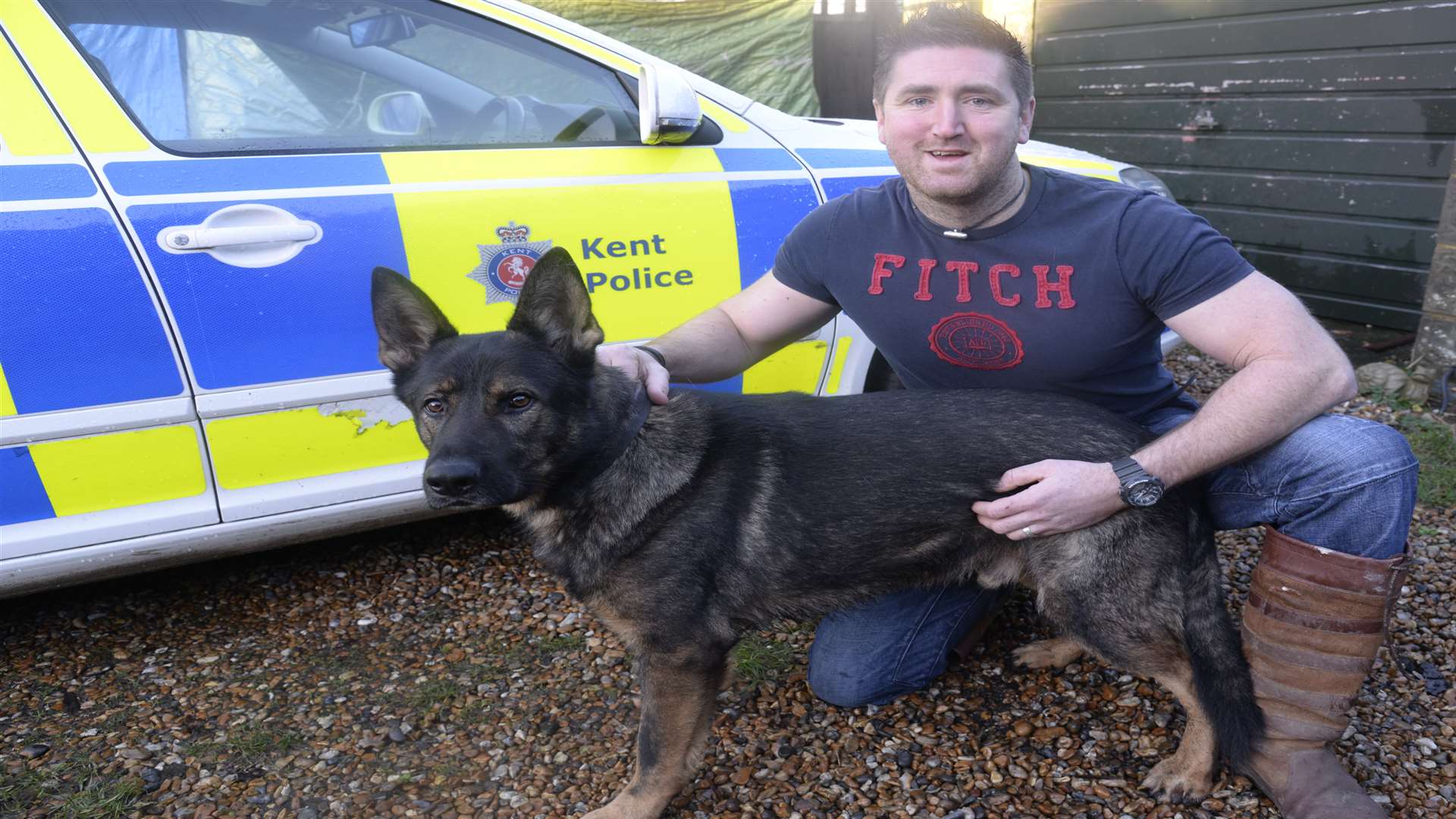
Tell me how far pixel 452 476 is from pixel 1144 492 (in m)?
1.59

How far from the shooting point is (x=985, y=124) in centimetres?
253

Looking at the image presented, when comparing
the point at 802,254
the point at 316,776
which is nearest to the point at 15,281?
the point at 316,776

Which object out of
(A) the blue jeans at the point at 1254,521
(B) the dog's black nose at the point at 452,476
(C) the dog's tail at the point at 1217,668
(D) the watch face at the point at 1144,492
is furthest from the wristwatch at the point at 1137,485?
(B) the dog's black nose at the point at 452,476

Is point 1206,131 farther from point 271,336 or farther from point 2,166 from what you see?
point 2,166

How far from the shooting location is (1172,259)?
2373 mm

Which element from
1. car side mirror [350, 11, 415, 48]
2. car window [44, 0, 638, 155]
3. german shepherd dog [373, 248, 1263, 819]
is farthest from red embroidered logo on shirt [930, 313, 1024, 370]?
car side mirror [350, 11, 415, 48]

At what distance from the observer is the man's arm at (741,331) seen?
9.42 feet

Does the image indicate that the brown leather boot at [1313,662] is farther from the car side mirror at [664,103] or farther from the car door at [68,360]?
the car door at [68,360]

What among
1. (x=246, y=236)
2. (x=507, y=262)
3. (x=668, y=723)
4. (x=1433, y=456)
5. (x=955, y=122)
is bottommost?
(x=1433, y=456)

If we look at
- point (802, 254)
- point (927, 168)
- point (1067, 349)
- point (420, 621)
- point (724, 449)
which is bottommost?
point (420, 621)

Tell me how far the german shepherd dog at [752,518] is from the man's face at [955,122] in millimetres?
597

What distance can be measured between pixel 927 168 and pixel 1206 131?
515 centimetres

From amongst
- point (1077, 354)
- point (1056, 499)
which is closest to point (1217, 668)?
point (1056, 499)

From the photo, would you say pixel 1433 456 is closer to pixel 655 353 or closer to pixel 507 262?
pixel 655 353
